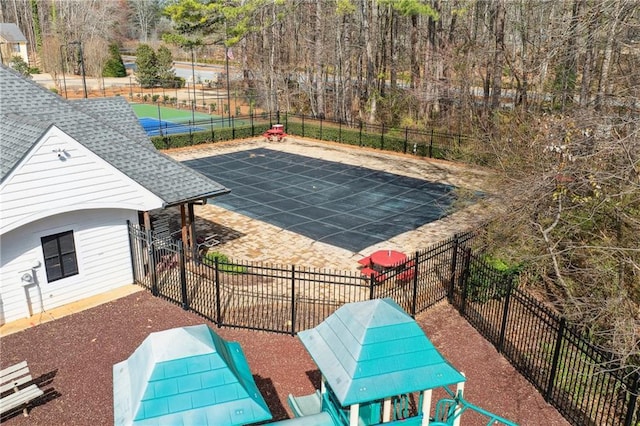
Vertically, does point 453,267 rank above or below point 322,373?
below

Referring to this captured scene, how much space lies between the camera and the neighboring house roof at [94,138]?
13.8 meters

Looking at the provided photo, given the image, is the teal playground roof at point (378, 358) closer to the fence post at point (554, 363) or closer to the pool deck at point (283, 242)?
the fence post at point (554, 363)

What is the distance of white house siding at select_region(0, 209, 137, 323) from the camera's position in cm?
1255

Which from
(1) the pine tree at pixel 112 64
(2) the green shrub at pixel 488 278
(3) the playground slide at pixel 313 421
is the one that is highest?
(1) the pine tree at pixel 112 64

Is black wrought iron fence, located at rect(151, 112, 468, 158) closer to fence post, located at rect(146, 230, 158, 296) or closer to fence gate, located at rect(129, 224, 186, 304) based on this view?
fence gate, located at rect(129, 224, 186, 304)

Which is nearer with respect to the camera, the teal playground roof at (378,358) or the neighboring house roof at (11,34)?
the teal playground roof at (378,358)

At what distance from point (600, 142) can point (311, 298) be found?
799 cm

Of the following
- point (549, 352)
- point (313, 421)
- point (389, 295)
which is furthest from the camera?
point (389, 295)

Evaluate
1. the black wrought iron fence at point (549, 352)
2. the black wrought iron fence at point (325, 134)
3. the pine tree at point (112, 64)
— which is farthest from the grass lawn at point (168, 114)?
the black wrought iron fence at point (549, 352)

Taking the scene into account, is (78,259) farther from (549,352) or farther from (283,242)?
(549,352)

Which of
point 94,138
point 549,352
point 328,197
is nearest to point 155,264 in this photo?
point 94,138

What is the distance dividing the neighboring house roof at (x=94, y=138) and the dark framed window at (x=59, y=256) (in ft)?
7.65

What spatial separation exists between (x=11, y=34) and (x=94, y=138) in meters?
83.3

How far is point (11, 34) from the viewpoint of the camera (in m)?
81.3
